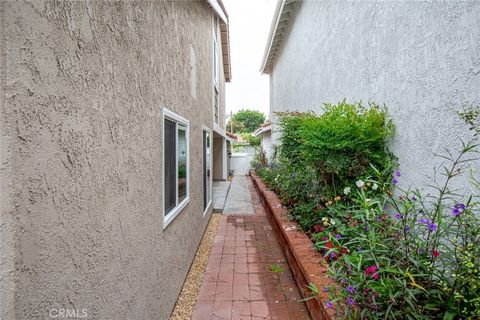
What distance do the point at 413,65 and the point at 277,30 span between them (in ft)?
33.4

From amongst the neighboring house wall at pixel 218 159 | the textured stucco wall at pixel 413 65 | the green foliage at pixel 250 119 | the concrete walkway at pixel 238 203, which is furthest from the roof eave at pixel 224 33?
the green foliage at pixel 250 119

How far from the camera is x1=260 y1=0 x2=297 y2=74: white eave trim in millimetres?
10011

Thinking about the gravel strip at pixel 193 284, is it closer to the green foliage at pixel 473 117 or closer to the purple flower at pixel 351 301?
the purple flower at pixel 351 301

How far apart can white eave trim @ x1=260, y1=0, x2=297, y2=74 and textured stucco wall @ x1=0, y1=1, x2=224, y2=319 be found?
8.57m

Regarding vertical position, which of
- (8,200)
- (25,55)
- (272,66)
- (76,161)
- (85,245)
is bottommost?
(85,245)

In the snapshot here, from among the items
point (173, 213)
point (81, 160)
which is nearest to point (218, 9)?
point (173, 213)

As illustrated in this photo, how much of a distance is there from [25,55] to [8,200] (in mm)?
662

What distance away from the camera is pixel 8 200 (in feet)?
3.47

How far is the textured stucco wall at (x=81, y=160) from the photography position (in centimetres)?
110

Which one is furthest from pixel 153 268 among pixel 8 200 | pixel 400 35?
pixel 400 35

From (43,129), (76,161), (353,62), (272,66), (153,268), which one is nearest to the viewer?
(43,129)

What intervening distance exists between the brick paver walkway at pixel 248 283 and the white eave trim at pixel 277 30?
8.80 m

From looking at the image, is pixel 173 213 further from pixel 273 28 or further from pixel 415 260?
pixel 273 28

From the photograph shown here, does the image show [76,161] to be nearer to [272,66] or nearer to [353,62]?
[353,62]
